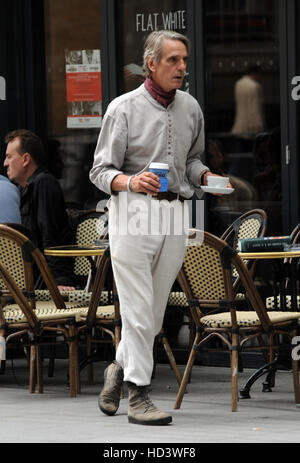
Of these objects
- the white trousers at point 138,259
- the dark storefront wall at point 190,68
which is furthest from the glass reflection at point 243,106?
the white trousers at point 138,259

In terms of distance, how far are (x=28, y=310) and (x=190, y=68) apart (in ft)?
8.93

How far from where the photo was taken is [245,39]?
8961 millimetres

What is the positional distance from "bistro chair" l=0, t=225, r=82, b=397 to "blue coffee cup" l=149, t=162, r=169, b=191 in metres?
1.57

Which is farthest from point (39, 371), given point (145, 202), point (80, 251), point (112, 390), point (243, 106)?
point (243, 106)

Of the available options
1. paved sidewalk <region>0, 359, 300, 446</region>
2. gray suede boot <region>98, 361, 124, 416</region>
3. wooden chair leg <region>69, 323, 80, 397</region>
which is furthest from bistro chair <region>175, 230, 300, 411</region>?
wooden chair leg <region>69, 323, 80, 397</region>

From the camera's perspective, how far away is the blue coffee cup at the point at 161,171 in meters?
5.93

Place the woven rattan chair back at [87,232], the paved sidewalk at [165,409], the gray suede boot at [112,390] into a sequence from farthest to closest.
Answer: the woven rattan chair back at [87,232]
the gray suede boot at [112,390]
the paved sidewalk at [165,409]

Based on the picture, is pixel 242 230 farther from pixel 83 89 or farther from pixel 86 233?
pixel 83 89

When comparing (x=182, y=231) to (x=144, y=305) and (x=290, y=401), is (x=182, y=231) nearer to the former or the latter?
(x=144, y=305)

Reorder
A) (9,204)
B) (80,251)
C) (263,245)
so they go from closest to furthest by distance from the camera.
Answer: (263,245) < (80,251) < (9,204)

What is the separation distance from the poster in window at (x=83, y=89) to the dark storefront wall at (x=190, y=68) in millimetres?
51

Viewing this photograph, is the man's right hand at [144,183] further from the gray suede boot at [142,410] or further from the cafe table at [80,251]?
the cafe table at [80,251]

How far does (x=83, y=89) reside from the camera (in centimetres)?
977

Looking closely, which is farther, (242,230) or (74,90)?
(74,90)
